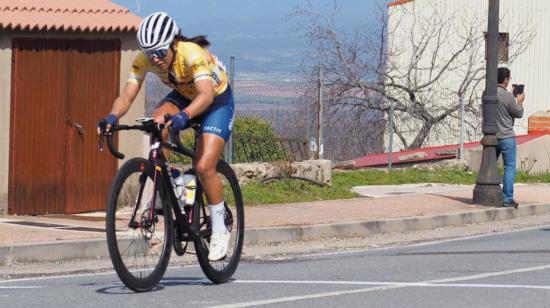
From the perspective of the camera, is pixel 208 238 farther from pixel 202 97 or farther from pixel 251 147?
pixel 251 147

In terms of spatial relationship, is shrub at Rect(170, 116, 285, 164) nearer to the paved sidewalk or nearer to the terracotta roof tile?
the paved sidewalk

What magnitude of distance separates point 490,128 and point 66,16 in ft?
19.5

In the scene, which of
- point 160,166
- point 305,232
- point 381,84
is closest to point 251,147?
point 305,232

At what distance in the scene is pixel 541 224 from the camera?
642 inches

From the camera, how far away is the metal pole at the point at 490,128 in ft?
55.8

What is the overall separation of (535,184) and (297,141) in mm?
5136

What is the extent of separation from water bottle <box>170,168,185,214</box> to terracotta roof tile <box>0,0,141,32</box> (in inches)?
231

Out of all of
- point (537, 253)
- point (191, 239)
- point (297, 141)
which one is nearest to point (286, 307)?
point (191, 239)

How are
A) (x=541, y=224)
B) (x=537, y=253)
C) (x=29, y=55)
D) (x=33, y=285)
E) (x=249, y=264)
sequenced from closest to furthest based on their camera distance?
(x=33, y=285), (x=249, y=264), (x=537, y=253), (x=29, y=55), (x=541, y=224)

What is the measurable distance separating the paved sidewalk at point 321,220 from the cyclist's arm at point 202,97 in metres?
3.05

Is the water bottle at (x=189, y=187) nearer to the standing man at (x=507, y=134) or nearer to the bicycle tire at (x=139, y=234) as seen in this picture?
the bicycle tire at (x=139, y=234)

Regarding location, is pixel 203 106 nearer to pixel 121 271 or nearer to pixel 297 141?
pixel 121 271

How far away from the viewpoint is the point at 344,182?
19750mm

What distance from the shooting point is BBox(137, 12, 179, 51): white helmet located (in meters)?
8.20
